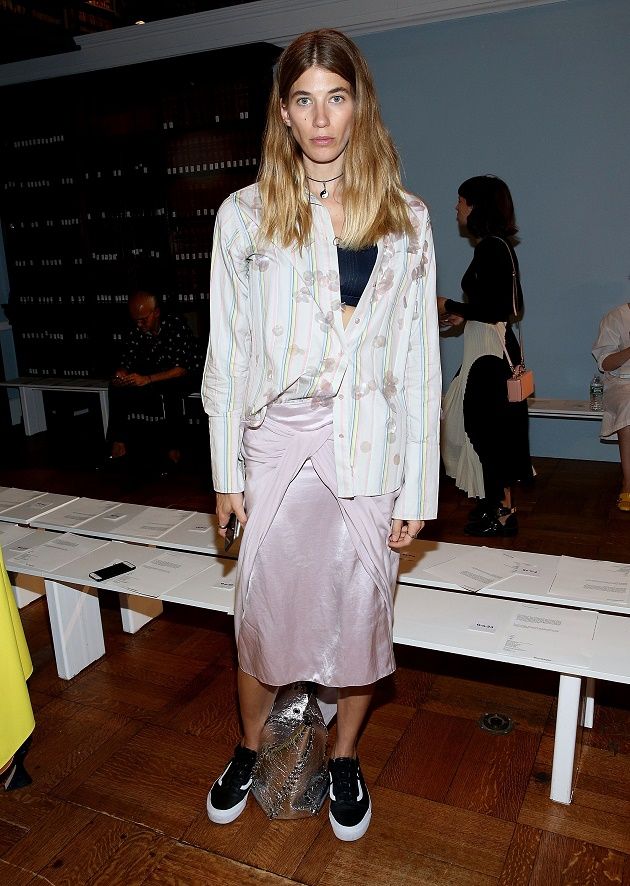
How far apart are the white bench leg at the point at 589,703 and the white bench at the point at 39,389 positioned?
4303mm

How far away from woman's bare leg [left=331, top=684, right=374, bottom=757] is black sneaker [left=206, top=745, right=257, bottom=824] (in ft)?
0.74

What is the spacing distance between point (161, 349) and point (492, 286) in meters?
2.45

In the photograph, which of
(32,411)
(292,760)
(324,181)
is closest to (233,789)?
(292,760)

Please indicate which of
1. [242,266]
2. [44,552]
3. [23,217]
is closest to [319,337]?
[242,266]

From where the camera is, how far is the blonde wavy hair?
1521 mm

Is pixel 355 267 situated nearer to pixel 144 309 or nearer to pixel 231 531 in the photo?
pixel 231 531

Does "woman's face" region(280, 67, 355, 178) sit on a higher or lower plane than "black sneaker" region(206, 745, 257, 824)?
higher

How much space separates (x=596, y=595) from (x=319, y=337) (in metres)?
1.16

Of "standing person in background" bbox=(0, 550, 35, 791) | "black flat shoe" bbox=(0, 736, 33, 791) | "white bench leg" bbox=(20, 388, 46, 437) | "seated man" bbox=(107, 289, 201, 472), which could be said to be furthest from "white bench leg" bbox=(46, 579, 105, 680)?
"white bench leg" bbox=(20, 388, 46, 437)

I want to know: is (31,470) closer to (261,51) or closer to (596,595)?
(261,51)

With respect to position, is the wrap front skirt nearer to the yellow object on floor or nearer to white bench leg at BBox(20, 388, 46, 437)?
the yellow object on floor

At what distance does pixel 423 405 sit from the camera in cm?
164

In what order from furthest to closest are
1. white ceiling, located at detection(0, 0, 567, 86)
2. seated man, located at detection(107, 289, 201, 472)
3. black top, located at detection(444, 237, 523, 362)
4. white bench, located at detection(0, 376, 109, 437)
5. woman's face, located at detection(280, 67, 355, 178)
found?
white bench, located at detection(0, 376, 109, 437), seated man, located at detection(107, 289, 201, 472), white ceiling, located at detection(0, 0, 567, 86), black top, located at detection(444, 237, 523, 362), woman's face, located at detection(280, 67, 355, 178)

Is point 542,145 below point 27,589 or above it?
above
